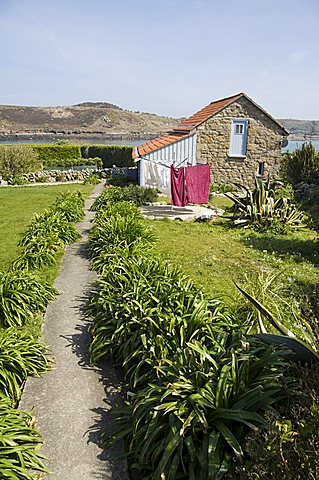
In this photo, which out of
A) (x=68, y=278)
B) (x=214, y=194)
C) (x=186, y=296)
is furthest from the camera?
(x=214, y=194)

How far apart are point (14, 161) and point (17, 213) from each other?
11471 mm

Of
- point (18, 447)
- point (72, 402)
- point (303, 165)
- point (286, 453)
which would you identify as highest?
point (303, 165)

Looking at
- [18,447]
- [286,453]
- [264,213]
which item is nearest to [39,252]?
[18,447]

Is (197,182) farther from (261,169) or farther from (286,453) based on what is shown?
(286,453)

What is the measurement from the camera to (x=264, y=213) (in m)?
11.2

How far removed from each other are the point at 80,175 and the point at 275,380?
926 inches

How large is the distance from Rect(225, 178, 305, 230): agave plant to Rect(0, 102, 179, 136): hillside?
78.0 meters

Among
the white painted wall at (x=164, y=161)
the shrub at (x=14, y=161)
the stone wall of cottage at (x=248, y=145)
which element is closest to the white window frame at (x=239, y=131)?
the stone wall of cottage at (x=248, y=145)

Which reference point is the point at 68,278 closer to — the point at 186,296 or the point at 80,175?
the point at 186,296

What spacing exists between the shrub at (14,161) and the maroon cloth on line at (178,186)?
13.3 m

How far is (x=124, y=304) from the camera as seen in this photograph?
15.0 feet

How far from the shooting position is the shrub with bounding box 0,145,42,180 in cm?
2267

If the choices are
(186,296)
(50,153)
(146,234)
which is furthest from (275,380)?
(50,153)

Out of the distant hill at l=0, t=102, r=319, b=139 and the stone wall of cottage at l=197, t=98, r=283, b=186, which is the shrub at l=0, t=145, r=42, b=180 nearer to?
the stone wall of cottage at l=197, t=98, r=283, b=186
